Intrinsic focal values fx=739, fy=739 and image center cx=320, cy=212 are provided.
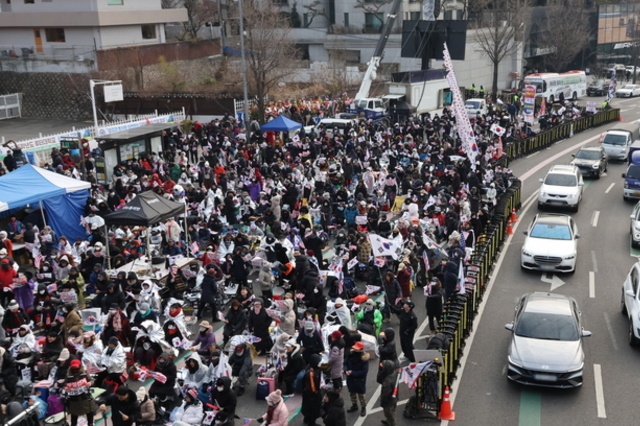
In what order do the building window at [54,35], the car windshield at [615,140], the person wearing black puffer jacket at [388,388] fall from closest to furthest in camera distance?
the person wearing black puffer jacket at [388,388] → the car windshield at [615,140] → the building window at [54,35]

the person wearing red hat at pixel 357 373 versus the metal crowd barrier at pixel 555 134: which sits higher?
the metal crowd barrier at pixel 555 134

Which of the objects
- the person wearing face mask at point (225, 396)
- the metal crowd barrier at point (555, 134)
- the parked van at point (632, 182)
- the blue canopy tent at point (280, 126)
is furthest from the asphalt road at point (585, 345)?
the blue canopy tent at point (280, 126)

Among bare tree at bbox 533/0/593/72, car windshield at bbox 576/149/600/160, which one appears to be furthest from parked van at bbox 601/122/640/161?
bare tree at bbox 533/0/593/72

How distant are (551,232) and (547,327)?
7047mm

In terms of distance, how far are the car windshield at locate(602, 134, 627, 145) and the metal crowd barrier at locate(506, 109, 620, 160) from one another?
3.84 metres

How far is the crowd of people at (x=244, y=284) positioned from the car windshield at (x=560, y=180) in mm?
1460

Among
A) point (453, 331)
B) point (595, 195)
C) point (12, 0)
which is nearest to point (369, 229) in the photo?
point (453, 331)

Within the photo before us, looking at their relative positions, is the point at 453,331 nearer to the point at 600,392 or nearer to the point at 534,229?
the point at 600,392

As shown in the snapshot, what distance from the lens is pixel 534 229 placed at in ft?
67.8

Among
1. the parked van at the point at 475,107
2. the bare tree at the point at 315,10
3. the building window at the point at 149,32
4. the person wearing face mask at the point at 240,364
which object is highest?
the bare tree at the point at 315,10

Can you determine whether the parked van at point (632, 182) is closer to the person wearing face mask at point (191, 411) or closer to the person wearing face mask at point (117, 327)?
the person wearing face mask at point (117, 327)

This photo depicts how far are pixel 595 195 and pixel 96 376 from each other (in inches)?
865

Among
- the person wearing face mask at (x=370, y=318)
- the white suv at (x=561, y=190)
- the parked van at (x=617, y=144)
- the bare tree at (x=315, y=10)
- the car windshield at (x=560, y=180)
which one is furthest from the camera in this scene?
the bare tree at (x=315, y=10)

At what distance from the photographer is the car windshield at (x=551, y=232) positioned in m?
20.2
